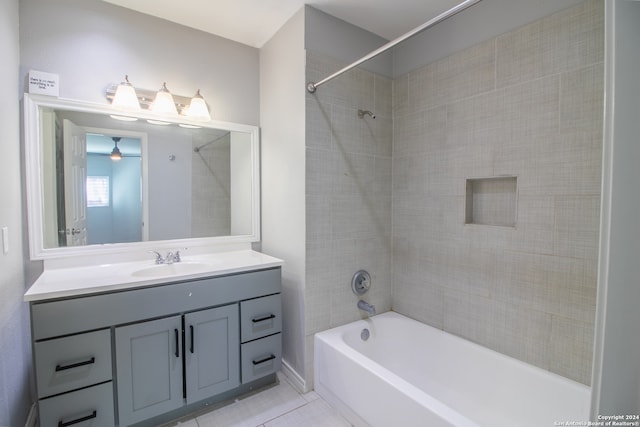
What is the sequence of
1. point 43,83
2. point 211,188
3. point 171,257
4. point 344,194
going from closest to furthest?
point 43,83 < point 171,257 < point 344,194 < point 211,188

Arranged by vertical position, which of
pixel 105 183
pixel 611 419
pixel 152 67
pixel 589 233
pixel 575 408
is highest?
pixel 152 67

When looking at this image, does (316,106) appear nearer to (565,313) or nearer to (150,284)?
(150,284)

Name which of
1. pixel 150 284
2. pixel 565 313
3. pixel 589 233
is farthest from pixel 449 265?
pixel 150 284

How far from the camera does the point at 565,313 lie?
57.5 inches

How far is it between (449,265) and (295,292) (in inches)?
41.7

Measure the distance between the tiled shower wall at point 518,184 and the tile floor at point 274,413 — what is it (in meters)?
0.94

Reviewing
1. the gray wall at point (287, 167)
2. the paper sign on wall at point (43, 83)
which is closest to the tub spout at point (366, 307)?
the gray wall at point (287, 167)

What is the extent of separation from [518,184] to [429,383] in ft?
4.55

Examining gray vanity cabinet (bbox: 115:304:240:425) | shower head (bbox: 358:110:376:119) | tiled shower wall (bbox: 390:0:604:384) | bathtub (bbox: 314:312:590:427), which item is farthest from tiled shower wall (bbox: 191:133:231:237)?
tiled shower wall (bbox: 390:0:604:384)

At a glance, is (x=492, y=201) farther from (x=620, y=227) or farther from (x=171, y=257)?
(x=171, y=257)

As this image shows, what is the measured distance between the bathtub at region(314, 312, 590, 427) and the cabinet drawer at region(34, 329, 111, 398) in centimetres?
117

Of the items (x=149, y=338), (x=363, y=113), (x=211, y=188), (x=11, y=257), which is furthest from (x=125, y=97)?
(x=363, y=113)

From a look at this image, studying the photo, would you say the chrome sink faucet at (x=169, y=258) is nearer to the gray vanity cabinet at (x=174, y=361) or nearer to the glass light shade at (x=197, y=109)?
the gray vanity cabinet at (x=174, y=361)

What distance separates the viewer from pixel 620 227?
2.10 ft
